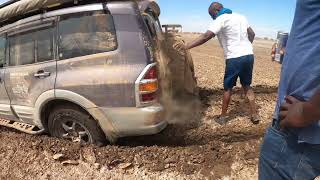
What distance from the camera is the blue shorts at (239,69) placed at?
5.86 metres

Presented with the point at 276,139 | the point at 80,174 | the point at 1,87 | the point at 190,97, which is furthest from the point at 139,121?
the point at 276,139

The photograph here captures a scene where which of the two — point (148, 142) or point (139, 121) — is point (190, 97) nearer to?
point (148, 142)

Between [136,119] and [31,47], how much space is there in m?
1.71

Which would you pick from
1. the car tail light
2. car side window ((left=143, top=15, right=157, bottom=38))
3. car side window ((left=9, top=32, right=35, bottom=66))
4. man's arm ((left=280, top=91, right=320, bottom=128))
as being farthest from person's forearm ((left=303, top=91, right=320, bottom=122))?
car side window ((left=9, top=32, right=35, bottom=66))

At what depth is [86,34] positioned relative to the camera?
177 inches

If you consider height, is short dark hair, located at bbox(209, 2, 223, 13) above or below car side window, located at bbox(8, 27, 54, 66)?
above

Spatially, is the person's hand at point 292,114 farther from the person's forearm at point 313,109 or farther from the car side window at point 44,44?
the car side window at point 44,44

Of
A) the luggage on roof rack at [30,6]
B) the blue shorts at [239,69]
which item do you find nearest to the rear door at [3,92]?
the luggage on roof rack at [30,6]

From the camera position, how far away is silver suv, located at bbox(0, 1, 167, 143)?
4352mm

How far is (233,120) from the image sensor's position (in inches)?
247

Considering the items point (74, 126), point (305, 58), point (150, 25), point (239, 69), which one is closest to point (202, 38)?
point (239, 69)

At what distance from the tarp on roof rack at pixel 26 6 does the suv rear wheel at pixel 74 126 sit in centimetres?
128

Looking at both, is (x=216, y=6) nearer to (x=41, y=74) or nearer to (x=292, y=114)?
(x=41, y=74)

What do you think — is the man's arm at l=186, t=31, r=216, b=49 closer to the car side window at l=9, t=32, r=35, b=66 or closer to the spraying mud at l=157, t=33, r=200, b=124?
the spraying mud at l=157, t=33, r=200, b=124
